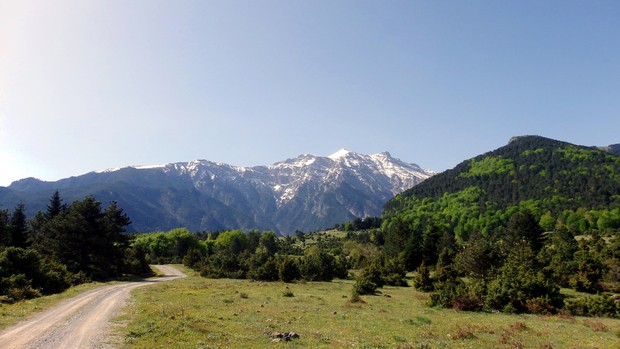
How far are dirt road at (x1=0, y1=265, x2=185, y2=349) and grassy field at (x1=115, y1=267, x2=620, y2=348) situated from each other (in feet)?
4.96

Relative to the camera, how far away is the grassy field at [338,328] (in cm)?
2059

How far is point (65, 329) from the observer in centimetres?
2381

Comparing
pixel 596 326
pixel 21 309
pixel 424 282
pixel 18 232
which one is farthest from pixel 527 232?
pixel 18 232

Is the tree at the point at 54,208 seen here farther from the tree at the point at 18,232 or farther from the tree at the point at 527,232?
the tree at the point at 527,232

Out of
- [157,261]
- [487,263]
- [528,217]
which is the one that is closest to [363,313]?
[487,263]

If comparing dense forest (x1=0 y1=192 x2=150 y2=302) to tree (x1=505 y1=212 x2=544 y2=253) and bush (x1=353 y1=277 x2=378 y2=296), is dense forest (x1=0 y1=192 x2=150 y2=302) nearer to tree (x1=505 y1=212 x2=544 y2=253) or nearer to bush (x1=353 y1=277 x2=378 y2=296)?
bush (x1=353 y1=277 x2=378 y2=296)

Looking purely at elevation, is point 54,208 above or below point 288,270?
above

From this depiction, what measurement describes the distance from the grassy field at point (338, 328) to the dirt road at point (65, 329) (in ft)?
4.96

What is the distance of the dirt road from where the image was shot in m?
19.6

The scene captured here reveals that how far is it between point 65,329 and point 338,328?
1815 centimetres

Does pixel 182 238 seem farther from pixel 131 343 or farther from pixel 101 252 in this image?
pixel 131 343

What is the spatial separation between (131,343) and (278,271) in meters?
55.6

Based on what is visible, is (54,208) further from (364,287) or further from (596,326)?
(596,326)

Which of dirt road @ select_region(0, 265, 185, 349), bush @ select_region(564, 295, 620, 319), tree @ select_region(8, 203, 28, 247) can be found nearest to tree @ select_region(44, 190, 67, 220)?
tree @ select_region(8, 203, 28, 247)
